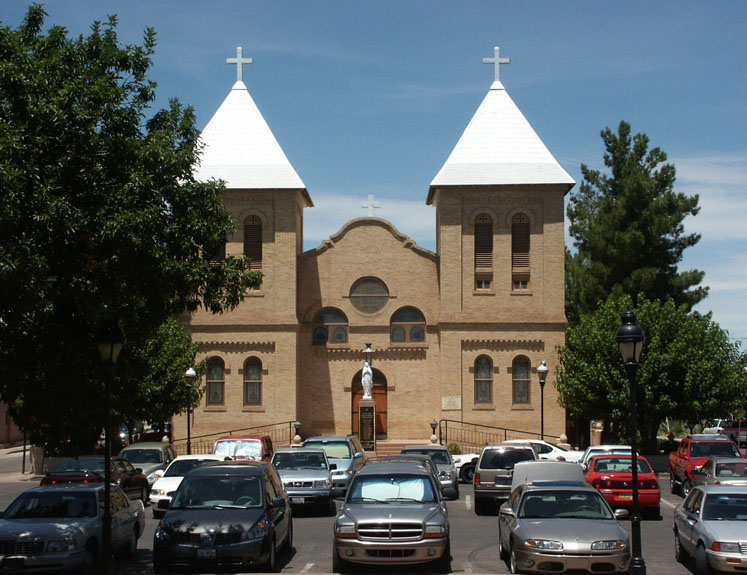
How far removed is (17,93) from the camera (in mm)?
14578

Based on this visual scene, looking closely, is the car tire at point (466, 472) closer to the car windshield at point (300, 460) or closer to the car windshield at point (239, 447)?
the car windshield at point (239, 447)

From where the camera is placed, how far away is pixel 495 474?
23078 mm

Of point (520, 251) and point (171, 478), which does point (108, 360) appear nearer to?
point (171, 478)

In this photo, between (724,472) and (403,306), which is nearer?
(724,472)

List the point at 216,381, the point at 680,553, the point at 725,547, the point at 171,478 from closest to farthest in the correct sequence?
the point at 725,547, the point at 680,553, the point at 171,478, the point at 216,381

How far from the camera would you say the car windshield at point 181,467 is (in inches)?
968

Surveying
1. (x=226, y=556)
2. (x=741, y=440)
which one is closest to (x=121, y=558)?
(x=226, y=556)

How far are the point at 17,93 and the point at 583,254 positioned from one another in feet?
143

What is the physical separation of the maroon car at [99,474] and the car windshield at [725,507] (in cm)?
1394

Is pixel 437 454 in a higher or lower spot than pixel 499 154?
lower

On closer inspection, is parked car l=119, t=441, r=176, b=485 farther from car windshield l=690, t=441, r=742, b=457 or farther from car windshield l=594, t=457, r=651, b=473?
car windshield l=690, t=441, r=742, b=457

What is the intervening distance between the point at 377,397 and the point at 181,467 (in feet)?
65.6

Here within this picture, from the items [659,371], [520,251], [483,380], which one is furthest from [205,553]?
[520,251]

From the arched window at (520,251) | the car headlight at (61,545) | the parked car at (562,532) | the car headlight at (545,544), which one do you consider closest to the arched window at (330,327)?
the arched window at (520,251)
